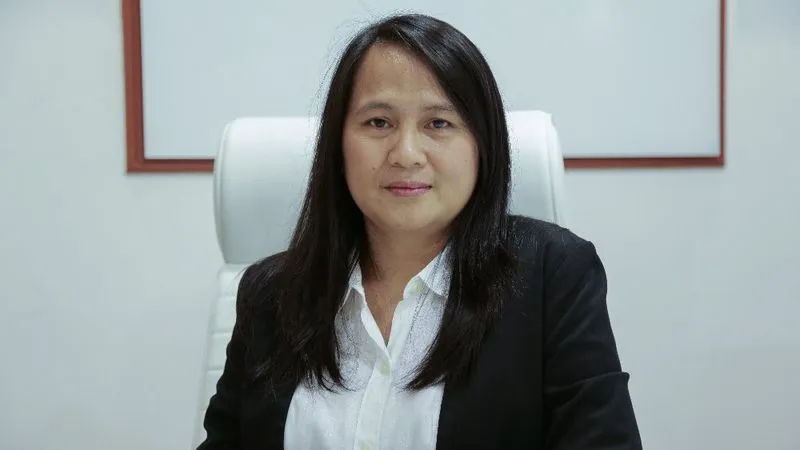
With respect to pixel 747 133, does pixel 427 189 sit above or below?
below

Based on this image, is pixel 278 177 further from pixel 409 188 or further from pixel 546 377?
pixel 546 377

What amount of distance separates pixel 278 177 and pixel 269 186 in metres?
0.02

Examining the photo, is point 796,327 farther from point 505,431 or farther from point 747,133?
point 505,431

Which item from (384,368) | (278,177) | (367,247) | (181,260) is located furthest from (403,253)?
(181,260)

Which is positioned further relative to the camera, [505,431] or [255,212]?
[255,212]

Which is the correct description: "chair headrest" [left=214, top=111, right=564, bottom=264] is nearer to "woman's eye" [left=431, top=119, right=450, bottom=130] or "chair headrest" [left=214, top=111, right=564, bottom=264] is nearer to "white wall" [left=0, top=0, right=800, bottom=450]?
"woman's eye" [left=431, top=119, right=450, bottom=130]

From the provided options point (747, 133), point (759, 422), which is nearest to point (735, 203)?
point (747, 133)

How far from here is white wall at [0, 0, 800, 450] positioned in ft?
6.66

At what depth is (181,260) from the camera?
2.07 meters

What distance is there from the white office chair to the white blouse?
27 cm

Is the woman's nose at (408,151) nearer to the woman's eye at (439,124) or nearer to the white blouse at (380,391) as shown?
the woman's eye at (439,124)

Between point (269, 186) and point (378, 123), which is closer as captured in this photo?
point (378, 123)

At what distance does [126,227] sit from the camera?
6.75ft

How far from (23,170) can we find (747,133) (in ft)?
6.23
